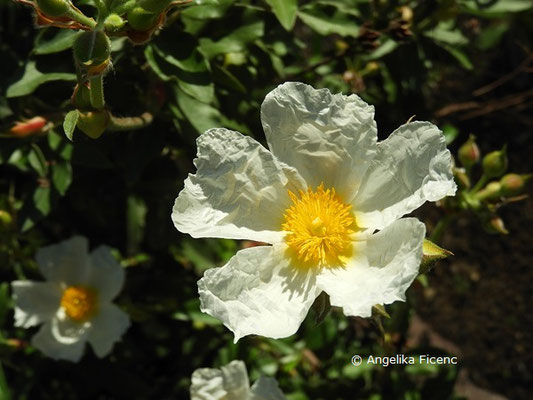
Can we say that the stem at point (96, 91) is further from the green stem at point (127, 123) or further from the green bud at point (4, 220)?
the green bud at point (4, 220)

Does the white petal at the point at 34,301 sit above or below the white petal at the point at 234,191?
below

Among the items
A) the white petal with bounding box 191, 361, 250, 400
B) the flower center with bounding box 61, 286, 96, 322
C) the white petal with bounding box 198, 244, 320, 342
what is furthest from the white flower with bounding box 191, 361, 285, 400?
the flower center with bounding box 61, 286, 96, 322

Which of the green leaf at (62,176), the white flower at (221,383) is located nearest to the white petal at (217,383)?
the white flower at (221,383)

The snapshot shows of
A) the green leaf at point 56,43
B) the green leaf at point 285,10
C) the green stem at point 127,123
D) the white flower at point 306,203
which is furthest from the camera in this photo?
the green leaf at point 285,10

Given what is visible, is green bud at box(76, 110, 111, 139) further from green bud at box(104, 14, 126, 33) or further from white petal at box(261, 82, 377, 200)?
white petal at box(261, 82, 377, 200)

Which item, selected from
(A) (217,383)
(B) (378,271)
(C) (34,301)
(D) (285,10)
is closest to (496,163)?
(B) (378,271)

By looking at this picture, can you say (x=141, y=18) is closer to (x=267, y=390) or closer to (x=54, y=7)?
(x=54, y=7)
